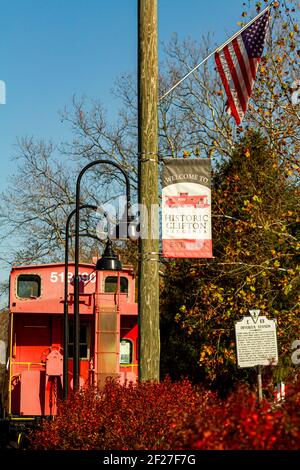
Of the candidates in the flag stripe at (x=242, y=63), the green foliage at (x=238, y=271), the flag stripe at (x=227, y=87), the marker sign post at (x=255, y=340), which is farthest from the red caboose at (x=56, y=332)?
the marker sign post at (x=255, y=340)

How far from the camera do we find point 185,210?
10.5m

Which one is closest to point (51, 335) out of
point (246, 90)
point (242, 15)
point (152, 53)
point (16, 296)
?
point (16, 296)

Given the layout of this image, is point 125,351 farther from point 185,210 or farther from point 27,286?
point 185,210

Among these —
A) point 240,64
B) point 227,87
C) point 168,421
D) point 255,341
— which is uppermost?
point 240,64

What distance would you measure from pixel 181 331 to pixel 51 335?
10798 millimetres

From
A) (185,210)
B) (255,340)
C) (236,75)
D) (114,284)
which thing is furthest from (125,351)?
(185,210)

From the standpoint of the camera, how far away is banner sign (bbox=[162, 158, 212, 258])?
412 inches

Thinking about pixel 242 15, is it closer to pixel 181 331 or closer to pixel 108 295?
pixel 108 295

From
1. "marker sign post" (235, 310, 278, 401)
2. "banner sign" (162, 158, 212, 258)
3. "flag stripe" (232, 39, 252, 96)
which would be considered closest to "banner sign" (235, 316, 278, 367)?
"marker sign post" (235, 310, 278, 401)

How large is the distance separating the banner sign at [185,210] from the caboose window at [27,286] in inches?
572

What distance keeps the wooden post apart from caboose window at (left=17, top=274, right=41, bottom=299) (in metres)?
14.3

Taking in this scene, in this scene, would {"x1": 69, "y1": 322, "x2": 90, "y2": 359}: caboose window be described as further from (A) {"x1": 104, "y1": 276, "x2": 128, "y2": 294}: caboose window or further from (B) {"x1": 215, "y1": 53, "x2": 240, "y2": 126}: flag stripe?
(B) {"x1": 215, "y1": 53, "x2": 240, "y2": 126}: flag stripe

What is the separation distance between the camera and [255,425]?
5820 millimetres

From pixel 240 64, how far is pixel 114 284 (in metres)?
11.4
